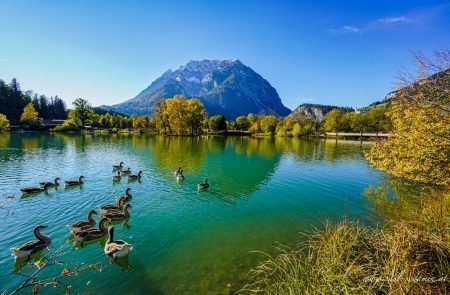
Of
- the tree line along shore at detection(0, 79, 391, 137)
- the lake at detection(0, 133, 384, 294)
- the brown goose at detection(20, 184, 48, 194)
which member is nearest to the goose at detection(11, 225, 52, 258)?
the lake at detection(0, 133, 384, 294)

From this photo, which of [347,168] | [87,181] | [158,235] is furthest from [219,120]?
[158,235]

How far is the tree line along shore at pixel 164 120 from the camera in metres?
108

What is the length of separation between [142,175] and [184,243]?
17.6 meters

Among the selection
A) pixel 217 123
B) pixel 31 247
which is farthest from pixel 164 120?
pixel 31 247

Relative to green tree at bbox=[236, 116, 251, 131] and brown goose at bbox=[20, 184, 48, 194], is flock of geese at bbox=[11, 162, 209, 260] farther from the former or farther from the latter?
green tree at bbox=[236, 116, 251, 131]

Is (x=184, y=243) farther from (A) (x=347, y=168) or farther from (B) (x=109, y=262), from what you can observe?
(A) (x=347, y=168)

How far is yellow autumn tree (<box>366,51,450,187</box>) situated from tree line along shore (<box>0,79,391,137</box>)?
91526 millimetres

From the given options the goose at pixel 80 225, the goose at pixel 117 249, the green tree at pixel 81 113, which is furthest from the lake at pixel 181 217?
the green tree at pixel 81 113

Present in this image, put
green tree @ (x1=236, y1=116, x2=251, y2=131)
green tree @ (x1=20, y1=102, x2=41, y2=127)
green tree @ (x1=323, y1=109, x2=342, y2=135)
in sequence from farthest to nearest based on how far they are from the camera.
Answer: green tree @ (x1=236, y1=116, x2=251, y2=131) → green tree @ (x1=323, y1=109, x2=342, y2=135) → green tree @ (x1=20, y1=102, x2=41, y2=127)

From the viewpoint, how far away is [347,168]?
124ft

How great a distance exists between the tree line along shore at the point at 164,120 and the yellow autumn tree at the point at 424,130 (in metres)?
91.5

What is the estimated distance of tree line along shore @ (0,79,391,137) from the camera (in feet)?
354

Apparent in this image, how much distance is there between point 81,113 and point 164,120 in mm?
53598

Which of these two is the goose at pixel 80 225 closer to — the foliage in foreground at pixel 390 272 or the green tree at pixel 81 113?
the foliage in foreground at pixel 390 272
